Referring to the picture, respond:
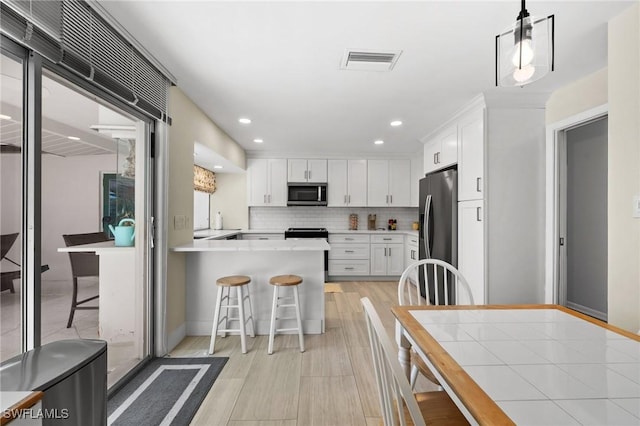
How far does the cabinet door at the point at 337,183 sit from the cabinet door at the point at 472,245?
2.45m

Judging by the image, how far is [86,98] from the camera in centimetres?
182

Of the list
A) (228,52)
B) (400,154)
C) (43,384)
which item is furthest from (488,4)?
(400,154)

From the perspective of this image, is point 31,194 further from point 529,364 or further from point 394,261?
point 394,261

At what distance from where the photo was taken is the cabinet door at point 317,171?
18.0 ft

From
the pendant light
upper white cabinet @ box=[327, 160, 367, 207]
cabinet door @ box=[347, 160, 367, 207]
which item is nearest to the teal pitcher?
the pendant light

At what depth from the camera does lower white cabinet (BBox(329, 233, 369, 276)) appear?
5320 mm

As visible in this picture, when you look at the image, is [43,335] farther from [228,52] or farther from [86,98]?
[228,52]

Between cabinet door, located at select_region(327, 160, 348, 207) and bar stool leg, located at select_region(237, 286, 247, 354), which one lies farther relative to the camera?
cabinet door, located at select_region(327, 160, 348, 207)

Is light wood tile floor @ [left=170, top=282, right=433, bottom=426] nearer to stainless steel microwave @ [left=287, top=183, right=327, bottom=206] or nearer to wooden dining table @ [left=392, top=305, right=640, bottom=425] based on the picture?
wooden dining table @ [left=392, top=305, right=640, bottom=425]

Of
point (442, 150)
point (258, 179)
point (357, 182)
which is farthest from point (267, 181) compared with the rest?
point (442, 150)

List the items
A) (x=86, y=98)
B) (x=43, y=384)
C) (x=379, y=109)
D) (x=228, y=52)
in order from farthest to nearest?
(x=379, y=109) < (x=228, y=52) < (x=86, y=98) < (x=43, y=384)

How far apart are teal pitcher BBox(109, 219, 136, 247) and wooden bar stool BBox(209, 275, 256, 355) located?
775mm

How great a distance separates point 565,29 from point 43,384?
304 centimetres

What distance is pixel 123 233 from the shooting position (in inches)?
86.9
